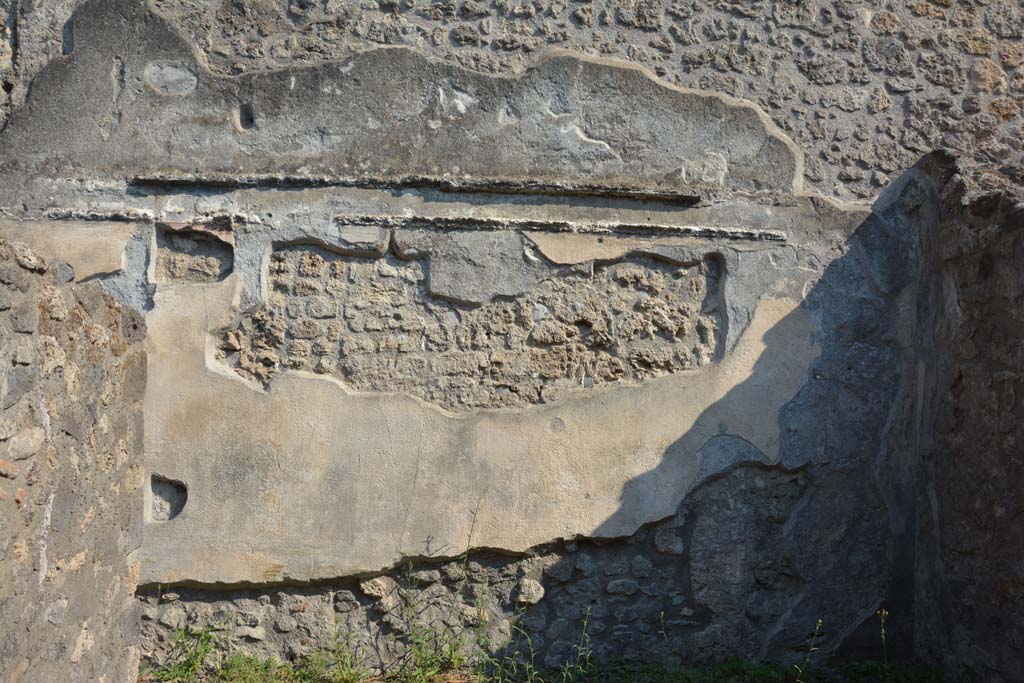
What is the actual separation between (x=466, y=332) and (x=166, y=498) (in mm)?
1393

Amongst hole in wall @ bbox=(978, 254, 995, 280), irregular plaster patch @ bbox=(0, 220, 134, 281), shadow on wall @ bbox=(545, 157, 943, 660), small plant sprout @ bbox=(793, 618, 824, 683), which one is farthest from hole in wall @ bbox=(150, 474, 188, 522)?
hole in wall @ bbox=(978, 254, 995, 280)

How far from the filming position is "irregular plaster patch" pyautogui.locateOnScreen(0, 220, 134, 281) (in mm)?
3809

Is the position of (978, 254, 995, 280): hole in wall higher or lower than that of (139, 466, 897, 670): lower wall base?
higher

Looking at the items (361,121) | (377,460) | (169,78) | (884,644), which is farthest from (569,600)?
(169,78)

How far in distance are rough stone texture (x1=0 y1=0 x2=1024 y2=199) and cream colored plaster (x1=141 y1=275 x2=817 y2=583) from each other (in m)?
1.07

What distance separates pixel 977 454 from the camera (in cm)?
359

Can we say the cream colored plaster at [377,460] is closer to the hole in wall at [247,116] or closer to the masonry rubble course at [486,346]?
the masonry rubble course at [486,346]

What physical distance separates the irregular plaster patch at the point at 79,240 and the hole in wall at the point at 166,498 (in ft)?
2.94

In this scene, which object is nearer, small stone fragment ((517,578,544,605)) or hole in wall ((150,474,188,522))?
hole in wall ((150,474,188,522))

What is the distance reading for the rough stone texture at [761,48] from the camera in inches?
156

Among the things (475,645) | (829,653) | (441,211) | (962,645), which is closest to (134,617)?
(475,645)

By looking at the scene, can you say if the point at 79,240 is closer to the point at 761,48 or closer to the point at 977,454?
the point at 761,48

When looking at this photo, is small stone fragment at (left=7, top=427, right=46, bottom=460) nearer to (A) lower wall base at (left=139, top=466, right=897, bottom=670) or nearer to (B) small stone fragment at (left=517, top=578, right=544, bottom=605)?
(A) lower wall base at (left=139, top=466, right=897, bottom=670)

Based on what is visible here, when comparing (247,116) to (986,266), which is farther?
(247,116)
